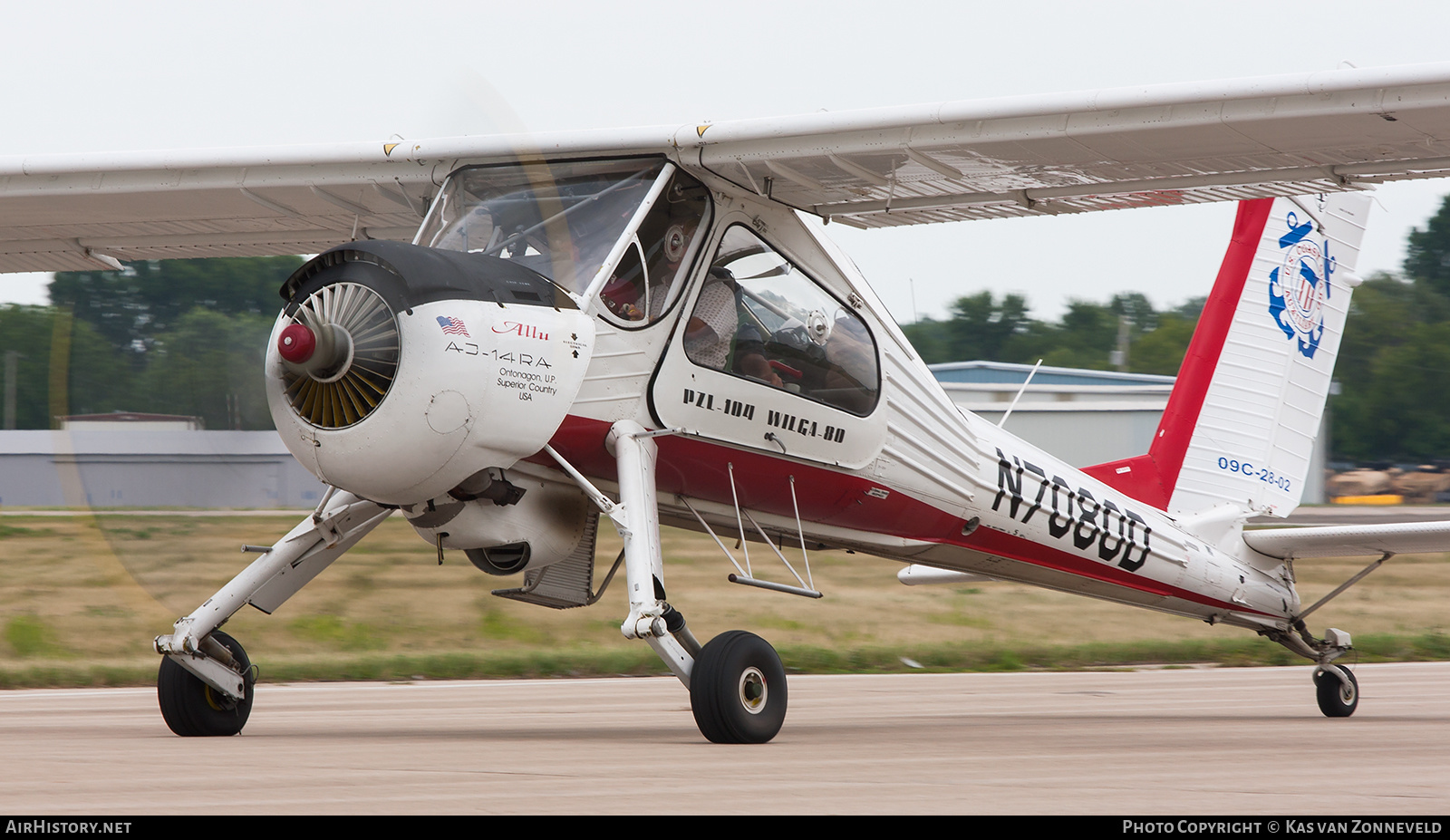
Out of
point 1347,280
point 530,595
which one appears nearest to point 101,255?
point 530,595

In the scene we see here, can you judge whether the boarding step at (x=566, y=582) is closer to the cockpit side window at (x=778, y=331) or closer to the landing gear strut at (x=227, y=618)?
the landing gear strut at (x=227, y=618)

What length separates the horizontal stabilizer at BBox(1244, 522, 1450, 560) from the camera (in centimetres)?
996

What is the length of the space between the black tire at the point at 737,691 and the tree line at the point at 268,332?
2.74 metres

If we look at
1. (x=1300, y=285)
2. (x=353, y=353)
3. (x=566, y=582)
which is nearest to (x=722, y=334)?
(x=566, y=582)

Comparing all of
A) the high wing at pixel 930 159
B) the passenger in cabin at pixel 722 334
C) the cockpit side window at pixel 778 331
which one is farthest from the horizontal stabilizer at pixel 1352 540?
the passenger in cabin at pixel 722 334

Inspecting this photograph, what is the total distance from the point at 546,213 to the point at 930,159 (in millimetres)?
2261

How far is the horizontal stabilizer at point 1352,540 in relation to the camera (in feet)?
32.7

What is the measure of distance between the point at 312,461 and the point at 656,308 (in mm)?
1977

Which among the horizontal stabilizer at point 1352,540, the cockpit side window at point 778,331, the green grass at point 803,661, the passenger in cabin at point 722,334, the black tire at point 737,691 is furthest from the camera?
the green grass at point 803,661

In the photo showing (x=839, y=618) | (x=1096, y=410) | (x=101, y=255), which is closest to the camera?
(x=101, y=255)

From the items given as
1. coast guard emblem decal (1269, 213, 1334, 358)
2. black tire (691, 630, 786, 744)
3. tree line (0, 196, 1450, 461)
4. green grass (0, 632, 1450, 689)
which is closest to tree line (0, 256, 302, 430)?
tree line (0, 196, 1450, 461)

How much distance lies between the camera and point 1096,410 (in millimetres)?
42844

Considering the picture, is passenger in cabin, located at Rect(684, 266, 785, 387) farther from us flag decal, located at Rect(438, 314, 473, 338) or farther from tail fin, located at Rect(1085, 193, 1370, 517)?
Answer: tail fin, located at Rect(1085, 193, 1370, 517)

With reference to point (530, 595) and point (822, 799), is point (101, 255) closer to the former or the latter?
point (530, 595)
